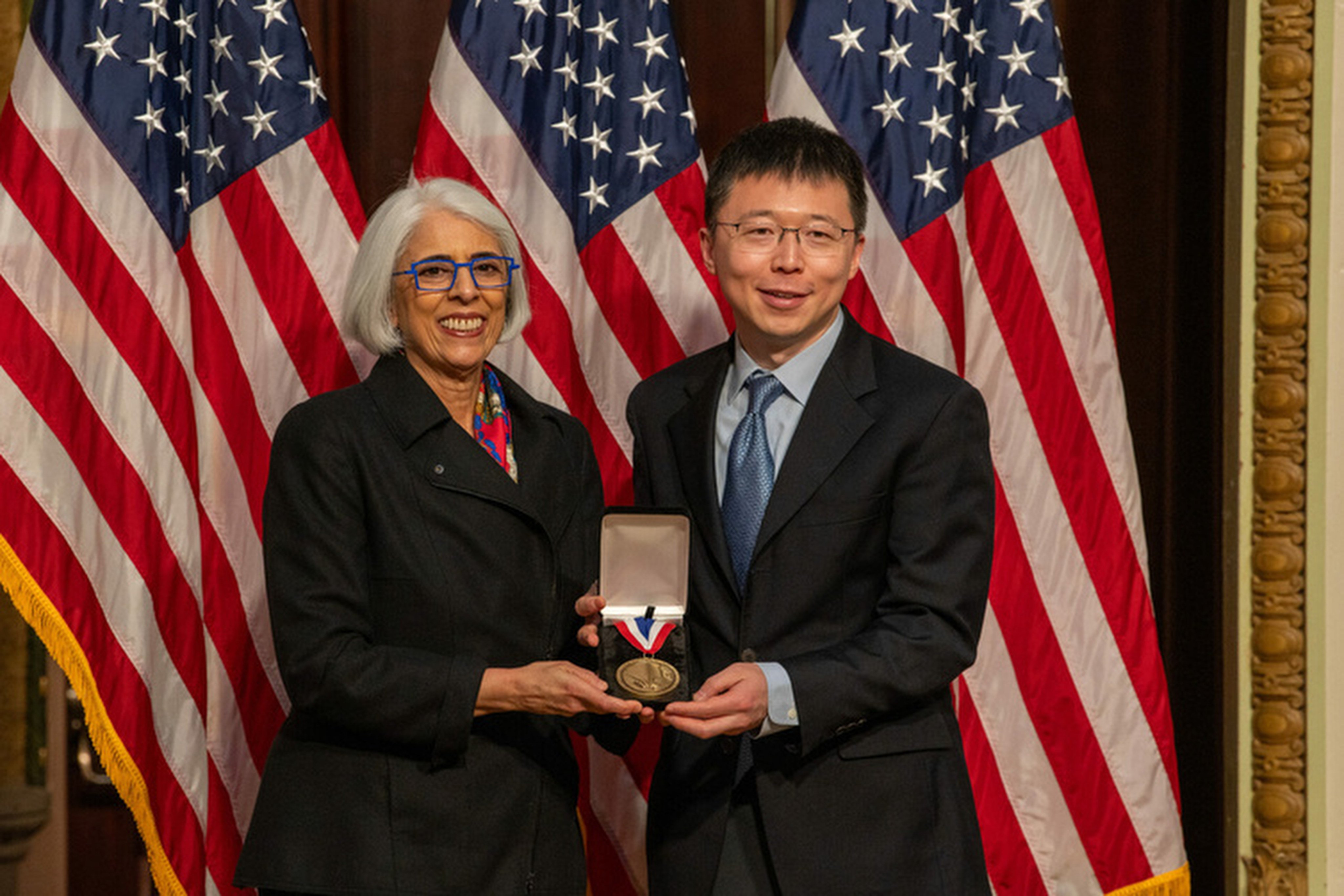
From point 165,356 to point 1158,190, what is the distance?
2.20 meters

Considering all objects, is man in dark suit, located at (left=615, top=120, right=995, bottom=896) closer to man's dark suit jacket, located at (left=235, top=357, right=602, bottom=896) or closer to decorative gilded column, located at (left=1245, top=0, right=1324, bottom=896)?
man's dark suit jacket, located at (left=235, top=357, right=602, bottom=896)

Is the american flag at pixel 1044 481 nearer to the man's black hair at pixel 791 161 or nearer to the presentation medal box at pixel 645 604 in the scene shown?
the man's black hair at pixel 791 161

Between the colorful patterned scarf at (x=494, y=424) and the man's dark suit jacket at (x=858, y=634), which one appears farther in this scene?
the colorful patterned scarf at (x=494, y=424)

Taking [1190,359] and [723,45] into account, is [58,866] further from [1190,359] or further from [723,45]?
[1190,359]

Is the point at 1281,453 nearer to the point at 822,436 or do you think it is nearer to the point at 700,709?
the point at 822,436

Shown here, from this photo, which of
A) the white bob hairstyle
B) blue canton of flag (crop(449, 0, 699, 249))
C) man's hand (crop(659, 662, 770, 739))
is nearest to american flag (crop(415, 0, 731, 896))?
blue canton of flag (crop(449, 0, 699, 249))

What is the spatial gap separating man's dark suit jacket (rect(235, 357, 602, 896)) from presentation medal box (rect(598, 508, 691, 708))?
233 mm

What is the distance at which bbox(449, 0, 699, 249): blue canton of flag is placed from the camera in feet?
9.53

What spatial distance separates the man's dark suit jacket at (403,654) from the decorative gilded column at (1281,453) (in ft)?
5.29

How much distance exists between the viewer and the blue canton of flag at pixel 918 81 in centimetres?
290

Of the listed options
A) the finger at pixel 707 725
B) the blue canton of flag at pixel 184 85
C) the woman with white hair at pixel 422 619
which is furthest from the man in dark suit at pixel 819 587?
the blue canton of flag at pixel 184 85

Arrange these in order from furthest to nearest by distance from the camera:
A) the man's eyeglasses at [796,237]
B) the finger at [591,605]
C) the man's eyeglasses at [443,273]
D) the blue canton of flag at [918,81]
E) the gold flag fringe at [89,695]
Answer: the blue canton of flag at [918,81], the gold flag fringe at [89,695], the man's eyeglasses at [443,273], the man's eyeglasses at [796,237], the finger at [591,605]

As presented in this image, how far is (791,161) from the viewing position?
218cm

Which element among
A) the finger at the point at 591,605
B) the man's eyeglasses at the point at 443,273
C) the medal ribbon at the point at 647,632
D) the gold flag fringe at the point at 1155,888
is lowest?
the gold flag fringe at the point at 1155,888
